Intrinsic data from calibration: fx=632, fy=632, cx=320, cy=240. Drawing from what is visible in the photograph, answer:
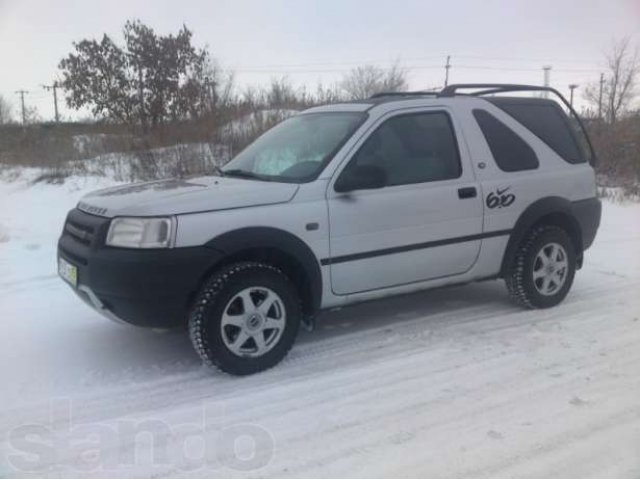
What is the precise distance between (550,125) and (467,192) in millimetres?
1280

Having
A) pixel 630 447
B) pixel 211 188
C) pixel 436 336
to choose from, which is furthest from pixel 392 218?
pixel 630 447

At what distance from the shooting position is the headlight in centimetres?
373

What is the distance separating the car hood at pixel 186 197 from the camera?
383cm

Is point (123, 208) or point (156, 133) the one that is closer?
point (123, 208)

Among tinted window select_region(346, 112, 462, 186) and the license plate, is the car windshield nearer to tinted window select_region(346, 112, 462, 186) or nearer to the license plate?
tinted window select_region(346, 112, 462, 186)

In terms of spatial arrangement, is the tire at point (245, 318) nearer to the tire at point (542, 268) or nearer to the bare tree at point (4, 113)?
the tire at point (542, 268)

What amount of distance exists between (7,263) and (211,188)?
3606 mm

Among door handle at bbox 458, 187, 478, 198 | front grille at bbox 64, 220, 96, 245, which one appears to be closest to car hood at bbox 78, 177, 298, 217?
front grille at bbox 64, 220, 96, 245

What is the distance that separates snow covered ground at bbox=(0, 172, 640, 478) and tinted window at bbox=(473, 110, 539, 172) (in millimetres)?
1228

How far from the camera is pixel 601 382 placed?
383cm

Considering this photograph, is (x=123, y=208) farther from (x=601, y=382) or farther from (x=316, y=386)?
(x=601, y=382)

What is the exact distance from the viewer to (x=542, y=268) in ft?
17.5

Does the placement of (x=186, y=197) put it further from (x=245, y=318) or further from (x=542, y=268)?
(x=542, y=268)

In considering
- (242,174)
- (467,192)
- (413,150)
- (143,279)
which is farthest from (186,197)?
(467,192)
